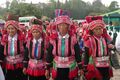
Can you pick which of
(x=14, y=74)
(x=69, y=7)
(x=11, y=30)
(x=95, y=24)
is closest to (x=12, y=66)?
(x=14, y=74)

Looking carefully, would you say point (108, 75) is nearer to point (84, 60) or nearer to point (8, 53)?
point (84, 60)

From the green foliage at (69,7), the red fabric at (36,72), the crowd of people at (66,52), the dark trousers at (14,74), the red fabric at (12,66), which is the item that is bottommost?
the green foliage at (69,7)

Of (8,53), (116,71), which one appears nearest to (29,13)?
(116,71)

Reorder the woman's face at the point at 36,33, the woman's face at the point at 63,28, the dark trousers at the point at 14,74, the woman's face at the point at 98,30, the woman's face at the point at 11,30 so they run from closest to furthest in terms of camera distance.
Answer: the woman's face at the point at 63,28, the woman's face at the point at 98,30, the woman's face at the point at 36,33, the woman's face at the point at 11,30, the dark trousers at the point at 14,74

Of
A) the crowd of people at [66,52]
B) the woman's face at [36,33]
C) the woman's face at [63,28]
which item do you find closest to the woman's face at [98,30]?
the crowd of people at [66,52]

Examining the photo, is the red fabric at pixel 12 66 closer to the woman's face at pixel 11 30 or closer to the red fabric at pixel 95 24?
the woman's face at pixel 11 30

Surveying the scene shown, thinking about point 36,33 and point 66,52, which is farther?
point 36,33

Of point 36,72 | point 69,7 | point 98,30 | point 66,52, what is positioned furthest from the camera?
point 69,7

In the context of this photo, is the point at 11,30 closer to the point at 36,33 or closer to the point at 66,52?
the point at 36,33

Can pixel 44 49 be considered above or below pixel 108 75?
above

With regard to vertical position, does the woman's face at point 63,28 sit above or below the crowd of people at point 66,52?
above

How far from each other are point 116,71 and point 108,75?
174 inches

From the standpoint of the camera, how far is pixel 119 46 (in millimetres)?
6086

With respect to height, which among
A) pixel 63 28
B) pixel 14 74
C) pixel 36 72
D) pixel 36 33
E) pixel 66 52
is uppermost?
pixel 63 28
